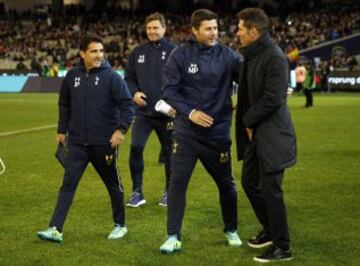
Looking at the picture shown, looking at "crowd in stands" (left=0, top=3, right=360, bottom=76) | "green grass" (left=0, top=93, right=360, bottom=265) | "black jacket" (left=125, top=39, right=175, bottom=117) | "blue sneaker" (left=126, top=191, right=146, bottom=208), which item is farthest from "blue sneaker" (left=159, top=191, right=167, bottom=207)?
"crowd in stands" (left=0, top=3, right=360, bottom=76)

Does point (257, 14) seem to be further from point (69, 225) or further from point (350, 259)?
point (69, 225)

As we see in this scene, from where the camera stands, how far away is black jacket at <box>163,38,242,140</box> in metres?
6.53

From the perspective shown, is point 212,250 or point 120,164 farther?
point 120,164

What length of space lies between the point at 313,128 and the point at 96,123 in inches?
509

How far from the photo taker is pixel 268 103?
595 cm

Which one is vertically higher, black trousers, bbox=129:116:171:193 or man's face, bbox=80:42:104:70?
man's face, bbox=80:42:104:70

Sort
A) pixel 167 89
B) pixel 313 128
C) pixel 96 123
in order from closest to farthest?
1. pixel 167 89
2. pixel 96 123
3. pixel 313 128

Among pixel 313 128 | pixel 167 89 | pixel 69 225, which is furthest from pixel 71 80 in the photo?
pixel 313 128

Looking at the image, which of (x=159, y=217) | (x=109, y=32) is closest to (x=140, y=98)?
(x=159, y=217)

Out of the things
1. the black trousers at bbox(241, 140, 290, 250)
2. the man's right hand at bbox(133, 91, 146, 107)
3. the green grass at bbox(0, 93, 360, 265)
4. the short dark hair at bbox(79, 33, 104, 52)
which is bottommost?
the green grass at bbox(0, 93, 360, 265)

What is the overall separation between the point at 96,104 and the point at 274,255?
7.23ft

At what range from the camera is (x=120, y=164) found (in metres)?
12.7

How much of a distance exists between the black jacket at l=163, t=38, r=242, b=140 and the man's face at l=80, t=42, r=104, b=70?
72 cm

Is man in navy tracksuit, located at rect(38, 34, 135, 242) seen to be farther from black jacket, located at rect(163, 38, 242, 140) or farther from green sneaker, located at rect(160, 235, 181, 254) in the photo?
green sneaker, located at rect(160, 235, 181, 254)
